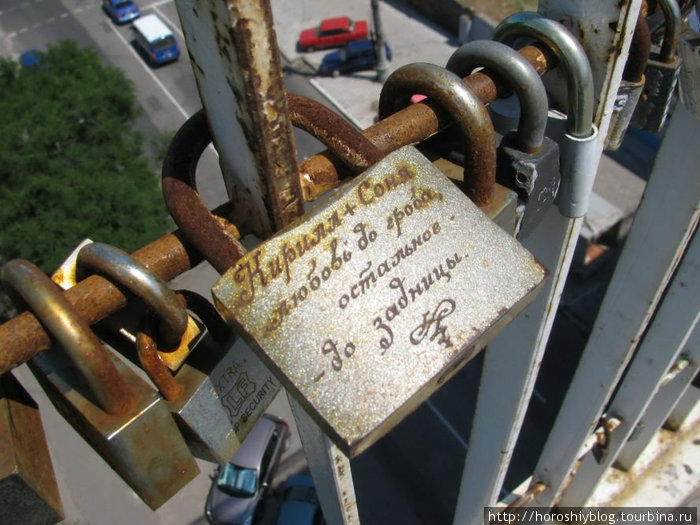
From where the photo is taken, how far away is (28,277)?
0.83 metres

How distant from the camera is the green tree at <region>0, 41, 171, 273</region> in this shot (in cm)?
670

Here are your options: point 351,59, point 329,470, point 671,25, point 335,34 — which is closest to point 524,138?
point 671,25

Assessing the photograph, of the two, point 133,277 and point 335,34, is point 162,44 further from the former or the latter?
point 133,277

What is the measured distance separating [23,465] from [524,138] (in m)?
1.06

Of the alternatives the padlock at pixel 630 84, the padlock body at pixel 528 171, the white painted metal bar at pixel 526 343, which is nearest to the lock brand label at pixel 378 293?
the padlock body at pixel 528 171

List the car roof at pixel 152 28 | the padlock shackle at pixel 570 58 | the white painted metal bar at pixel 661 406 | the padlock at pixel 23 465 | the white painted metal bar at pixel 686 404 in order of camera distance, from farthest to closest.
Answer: the car roof at pixel 152 28 < the white painted metal bar at pixel 686 404 < the white painted metal bar at pixel 661 406 < the padlock shackle at pixel 570 58 < the padlock at pixel 23 465

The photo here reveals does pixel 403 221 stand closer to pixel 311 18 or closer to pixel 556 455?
pixel 556 455

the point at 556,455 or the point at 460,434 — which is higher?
the point at 556,455

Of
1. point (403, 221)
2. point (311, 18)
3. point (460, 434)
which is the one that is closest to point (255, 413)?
point (403, 221)

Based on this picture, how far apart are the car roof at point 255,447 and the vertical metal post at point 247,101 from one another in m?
6.10

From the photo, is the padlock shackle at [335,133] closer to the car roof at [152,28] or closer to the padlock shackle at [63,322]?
the padlock shackle at [63,322]

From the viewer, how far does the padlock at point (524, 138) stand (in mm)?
1171

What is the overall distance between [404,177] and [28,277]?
1.99 feet

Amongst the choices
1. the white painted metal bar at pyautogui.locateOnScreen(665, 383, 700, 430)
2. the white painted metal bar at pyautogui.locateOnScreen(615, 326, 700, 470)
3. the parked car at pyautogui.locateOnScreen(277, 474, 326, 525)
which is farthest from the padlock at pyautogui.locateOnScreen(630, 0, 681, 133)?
the parked car at pyautogui.locateOnScreen(277, 474, 326, 525)
